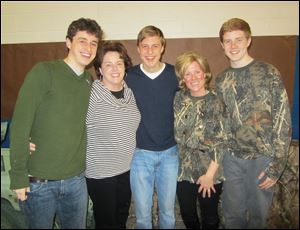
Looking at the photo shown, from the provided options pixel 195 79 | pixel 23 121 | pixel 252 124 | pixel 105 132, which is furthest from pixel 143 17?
pixel 23 121

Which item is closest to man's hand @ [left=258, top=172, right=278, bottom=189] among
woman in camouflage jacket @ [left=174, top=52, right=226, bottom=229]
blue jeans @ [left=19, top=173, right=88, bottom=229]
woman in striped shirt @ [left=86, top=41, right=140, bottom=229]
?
woman in camouflage jacket @ [left=174, top=52, right=226, bottom=229]

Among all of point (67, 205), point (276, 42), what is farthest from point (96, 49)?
point (276, 42)

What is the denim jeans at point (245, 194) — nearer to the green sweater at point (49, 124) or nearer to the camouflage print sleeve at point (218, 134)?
the camouflage print sleeve at point (218, 134)

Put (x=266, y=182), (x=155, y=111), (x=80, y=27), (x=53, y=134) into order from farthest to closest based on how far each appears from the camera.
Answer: (x=155, y=111) → (x=266, y=182) → (x=80, y=27) → (x=53, y=134)

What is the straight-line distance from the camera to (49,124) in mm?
1380

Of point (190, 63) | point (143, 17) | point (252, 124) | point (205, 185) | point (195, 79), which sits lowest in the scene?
point (205, 185)

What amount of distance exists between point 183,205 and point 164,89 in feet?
2.61

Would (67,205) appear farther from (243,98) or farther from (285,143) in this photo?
(285,143)

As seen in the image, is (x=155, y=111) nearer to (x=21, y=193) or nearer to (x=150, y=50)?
(x=150, y=50)

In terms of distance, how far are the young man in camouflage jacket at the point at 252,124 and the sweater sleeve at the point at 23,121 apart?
1.13 m

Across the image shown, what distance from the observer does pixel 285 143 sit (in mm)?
1576

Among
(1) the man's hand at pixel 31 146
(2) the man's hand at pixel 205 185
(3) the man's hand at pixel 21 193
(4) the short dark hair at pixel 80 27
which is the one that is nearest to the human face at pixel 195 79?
(2) the man's hand at pixel 205 185

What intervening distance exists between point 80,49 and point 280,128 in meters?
1.31

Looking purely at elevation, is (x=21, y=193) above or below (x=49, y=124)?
below
